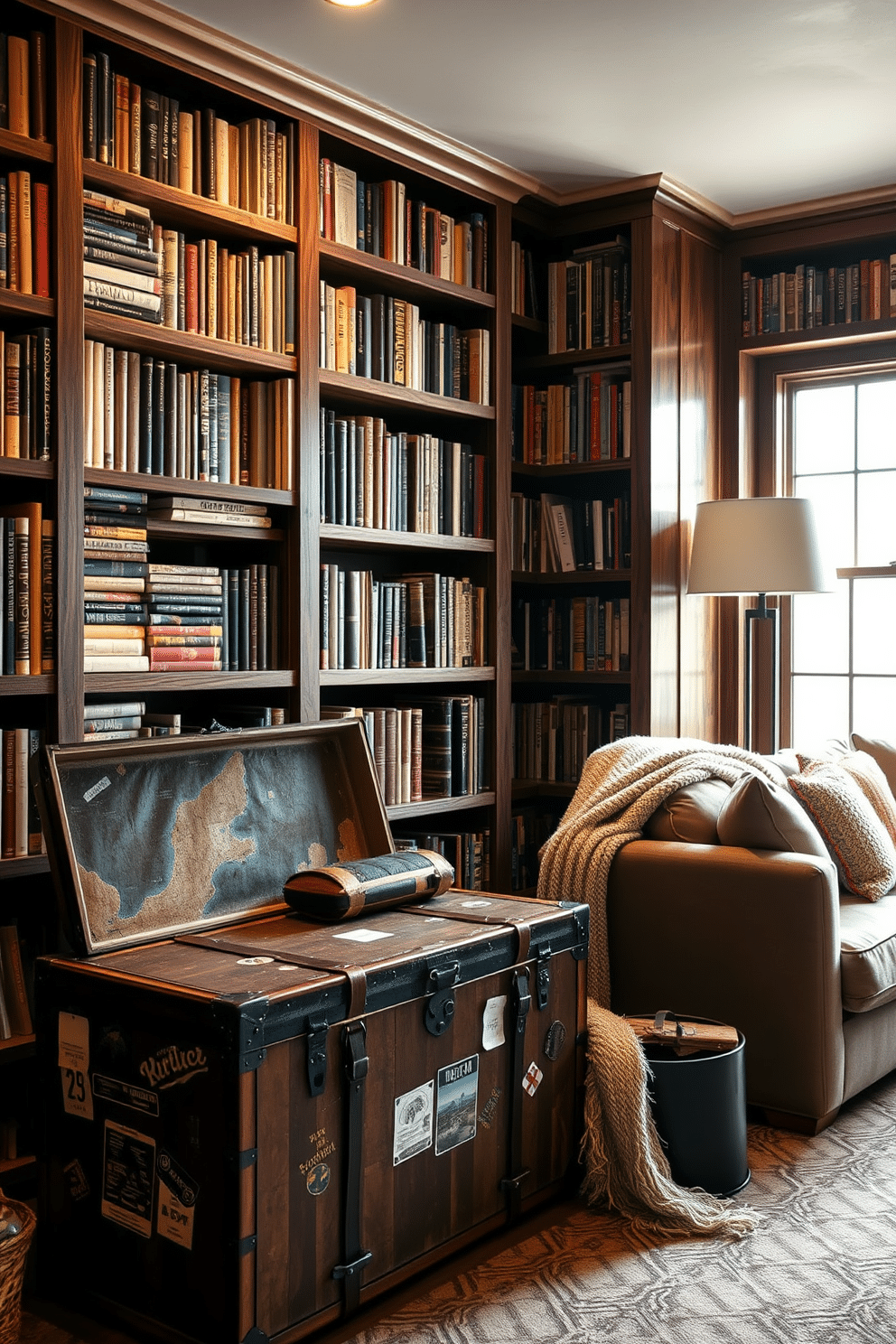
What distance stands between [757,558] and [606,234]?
4.08ft

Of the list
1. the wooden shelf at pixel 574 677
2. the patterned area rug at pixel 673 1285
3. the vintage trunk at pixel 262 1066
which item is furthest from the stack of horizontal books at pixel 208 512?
the patterned area rug at pixel 673 1285

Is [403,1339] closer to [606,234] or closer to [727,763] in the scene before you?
[727,763]

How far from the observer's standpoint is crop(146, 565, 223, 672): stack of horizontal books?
9.64 ft

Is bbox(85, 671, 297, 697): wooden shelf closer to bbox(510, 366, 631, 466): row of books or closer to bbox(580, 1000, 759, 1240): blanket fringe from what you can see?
bbox(580, 1000, 759, 1240): blanket fringe

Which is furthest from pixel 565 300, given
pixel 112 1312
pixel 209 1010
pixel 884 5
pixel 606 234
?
pixel 112 1312

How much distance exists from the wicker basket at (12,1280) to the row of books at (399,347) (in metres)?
2.21

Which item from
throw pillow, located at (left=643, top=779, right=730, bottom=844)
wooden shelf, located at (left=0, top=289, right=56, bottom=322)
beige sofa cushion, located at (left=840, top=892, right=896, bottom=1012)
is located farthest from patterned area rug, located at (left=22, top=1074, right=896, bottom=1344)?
wooden shelf, located at (left=0, top=289, right=56, bottom=322)

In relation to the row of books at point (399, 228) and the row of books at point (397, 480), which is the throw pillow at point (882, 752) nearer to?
the row of books at point (397, 480)

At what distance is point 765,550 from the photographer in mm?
3848

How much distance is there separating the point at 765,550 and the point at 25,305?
2.23 m

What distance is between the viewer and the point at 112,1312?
6.85ft

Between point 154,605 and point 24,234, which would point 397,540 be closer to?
point 154,605

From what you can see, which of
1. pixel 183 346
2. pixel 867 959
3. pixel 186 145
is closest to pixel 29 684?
pixel 183 346

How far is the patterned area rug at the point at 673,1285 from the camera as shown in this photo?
210cm
